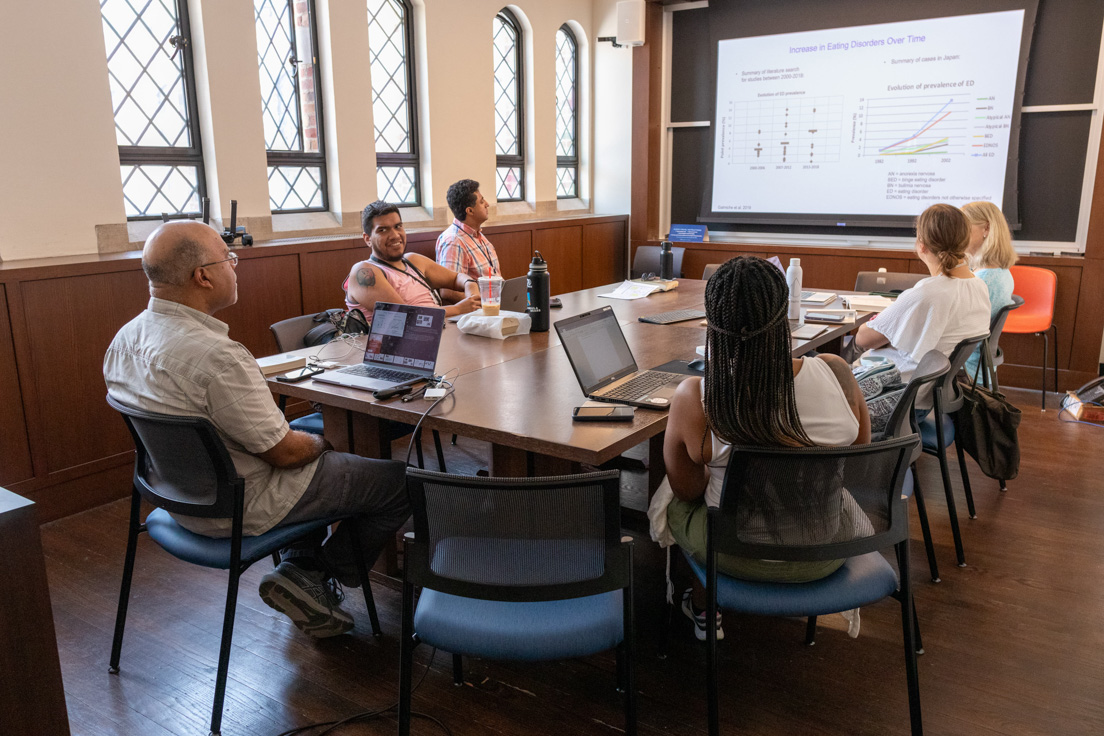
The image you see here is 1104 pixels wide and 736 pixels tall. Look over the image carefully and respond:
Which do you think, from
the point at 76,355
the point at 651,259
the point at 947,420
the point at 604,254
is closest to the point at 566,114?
the point at 604,254

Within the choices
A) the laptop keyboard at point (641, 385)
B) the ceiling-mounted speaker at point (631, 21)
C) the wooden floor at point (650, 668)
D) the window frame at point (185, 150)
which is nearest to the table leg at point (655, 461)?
the laptop keyboard at point (641, 385)

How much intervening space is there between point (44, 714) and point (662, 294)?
3393 millimetres

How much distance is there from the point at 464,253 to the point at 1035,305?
11.7 ft

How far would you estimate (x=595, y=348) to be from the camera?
2.38 metres

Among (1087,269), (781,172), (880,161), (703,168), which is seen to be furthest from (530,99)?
(1087,269)

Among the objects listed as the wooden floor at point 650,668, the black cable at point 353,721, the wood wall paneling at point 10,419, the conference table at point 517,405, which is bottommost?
the wooden floor at point 650,668

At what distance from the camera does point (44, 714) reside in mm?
1309

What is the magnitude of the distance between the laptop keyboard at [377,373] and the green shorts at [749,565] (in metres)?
0.97

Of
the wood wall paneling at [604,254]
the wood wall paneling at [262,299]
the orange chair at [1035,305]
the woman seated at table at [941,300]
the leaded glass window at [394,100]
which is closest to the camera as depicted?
the woman seated at table at [941,300]

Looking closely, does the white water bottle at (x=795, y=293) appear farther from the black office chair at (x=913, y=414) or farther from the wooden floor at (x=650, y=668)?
the wooden floor at (x=650, y=668)

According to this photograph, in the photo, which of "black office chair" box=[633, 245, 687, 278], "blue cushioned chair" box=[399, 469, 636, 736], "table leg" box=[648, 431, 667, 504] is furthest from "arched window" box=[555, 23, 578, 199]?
"blue cushioned chair" box=[399, 469, 636, 736]

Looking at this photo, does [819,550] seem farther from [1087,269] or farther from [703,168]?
[703,168]

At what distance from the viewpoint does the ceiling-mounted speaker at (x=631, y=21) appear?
6156 millimetres

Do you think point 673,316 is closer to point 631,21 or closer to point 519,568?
point 519,568
